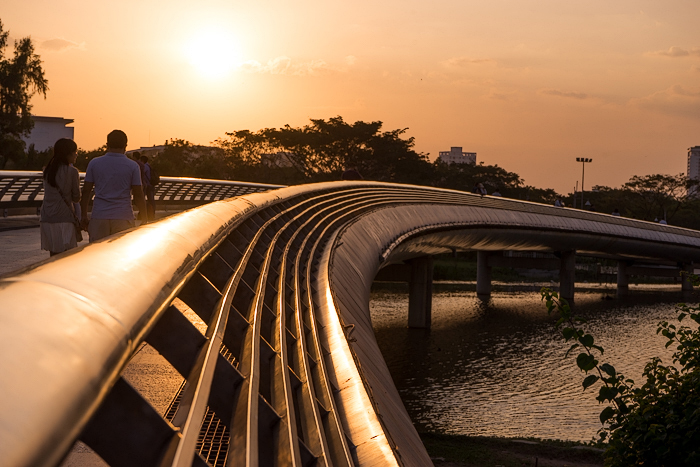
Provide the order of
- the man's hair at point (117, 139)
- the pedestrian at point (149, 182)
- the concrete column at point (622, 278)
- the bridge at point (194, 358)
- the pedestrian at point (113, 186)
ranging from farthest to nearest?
1. the concrete column at point (622, 278)
2. the pedestrian at point (149, 182)
3. the pedestrian at point (113, 186)
4. the man's hair at point (117, 139)
5. the bridge at point (194, 358)

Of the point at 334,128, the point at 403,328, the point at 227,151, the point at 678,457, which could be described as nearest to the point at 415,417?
the point at 678,457

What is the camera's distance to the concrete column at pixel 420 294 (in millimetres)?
28562

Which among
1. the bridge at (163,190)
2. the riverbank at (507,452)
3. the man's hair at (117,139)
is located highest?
the man's hair at (117,139)

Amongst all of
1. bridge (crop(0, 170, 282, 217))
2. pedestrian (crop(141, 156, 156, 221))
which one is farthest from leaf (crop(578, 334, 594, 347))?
bridge (crop(0, 170, 282, 217))

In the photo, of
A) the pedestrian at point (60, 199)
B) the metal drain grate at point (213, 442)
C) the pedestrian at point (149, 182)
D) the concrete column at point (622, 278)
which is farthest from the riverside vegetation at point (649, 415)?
the concrete column at point (622, 278)

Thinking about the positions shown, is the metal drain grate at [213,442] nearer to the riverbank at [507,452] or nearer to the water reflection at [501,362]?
the riverbank at [507,452]

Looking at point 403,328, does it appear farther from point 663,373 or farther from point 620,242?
point 663,373

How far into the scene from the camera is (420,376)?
2036cm

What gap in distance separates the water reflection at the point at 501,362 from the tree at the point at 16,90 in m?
17.0

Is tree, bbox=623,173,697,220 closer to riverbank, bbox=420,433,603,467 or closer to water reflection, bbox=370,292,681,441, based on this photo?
water reflection, bbox=370,292,681,441

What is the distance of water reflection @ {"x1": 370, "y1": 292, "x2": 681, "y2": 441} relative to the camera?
51.6 ft

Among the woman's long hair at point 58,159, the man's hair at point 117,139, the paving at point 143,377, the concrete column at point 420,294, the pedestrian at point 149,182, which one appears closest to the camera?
the paving at point 143,377

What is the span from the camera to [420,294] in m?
28.6

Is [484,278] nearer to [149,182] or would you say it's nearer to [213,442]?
[149,182]
